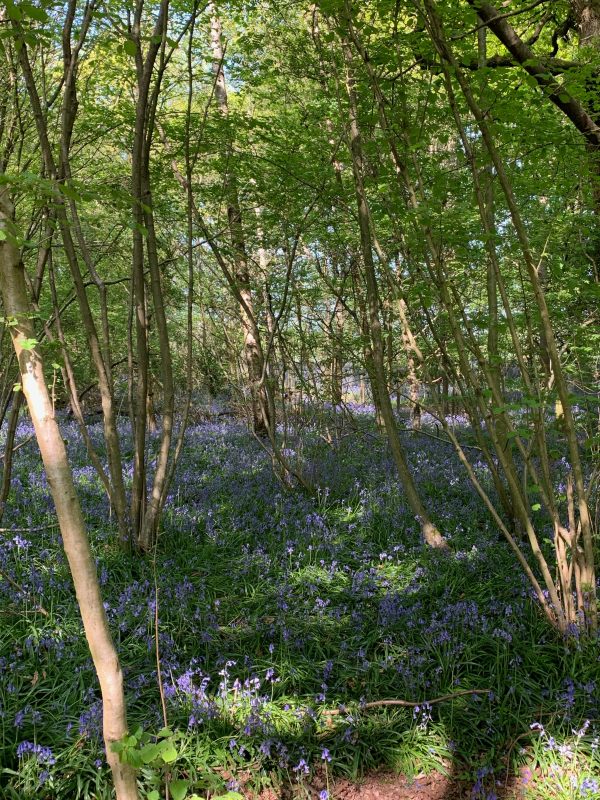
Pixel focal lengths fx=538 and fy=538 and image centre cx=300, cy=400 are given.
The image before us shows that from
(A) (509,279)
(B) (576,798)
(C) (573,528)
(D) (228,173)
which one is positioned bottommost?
(B) (576,798)

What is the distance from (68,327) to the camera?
10.9m

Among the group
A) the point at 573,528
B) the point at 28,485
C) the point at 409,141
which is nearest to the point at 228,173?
the point at 409,141

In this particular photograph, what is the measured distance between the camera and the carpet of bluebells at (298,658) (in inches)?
102

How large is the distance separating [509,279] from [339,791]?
7832mm

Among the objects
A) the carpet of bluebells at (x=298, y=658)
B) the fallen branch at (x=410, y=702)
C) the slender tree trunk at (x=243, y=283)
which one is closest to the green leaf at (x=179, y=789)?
the carpet of bluebells at (x=298, y=658)

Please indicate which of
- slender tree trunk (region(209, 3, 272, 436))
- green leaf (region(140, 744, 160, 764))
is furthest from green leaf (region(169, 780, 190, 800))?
slender tree trunk (region(209, 3, 272, 436))

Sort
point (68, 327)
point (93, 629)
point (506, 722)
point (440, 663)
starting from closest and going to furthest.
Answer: point (93, 629), point (506, 722), point (440, 663), point (68, 327)

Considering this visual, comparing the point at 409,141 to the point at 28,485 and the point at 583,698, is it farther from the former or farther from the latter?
the point at 28,485

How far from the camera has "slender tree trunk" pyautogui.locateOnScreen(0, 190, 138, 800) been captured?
1355 mm

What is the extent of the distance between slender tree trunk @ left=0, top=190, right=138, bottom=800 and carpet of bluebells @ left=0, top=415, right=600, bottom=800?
500mm

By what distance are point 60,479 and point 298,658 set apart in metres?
2.46

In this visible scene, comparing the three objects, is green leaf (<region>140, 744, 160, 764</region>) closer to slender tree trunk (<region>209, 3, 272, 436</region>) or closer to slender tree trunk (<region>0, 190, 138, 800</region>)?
slender tree trunk (<region>0, 190, 138, 800</region>)

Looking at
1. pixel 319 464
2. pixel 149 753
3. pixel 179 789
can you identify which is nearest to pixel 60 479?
pixel 149 753

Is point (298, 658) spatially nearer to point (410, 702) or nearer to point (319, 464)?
point (410, 702)
